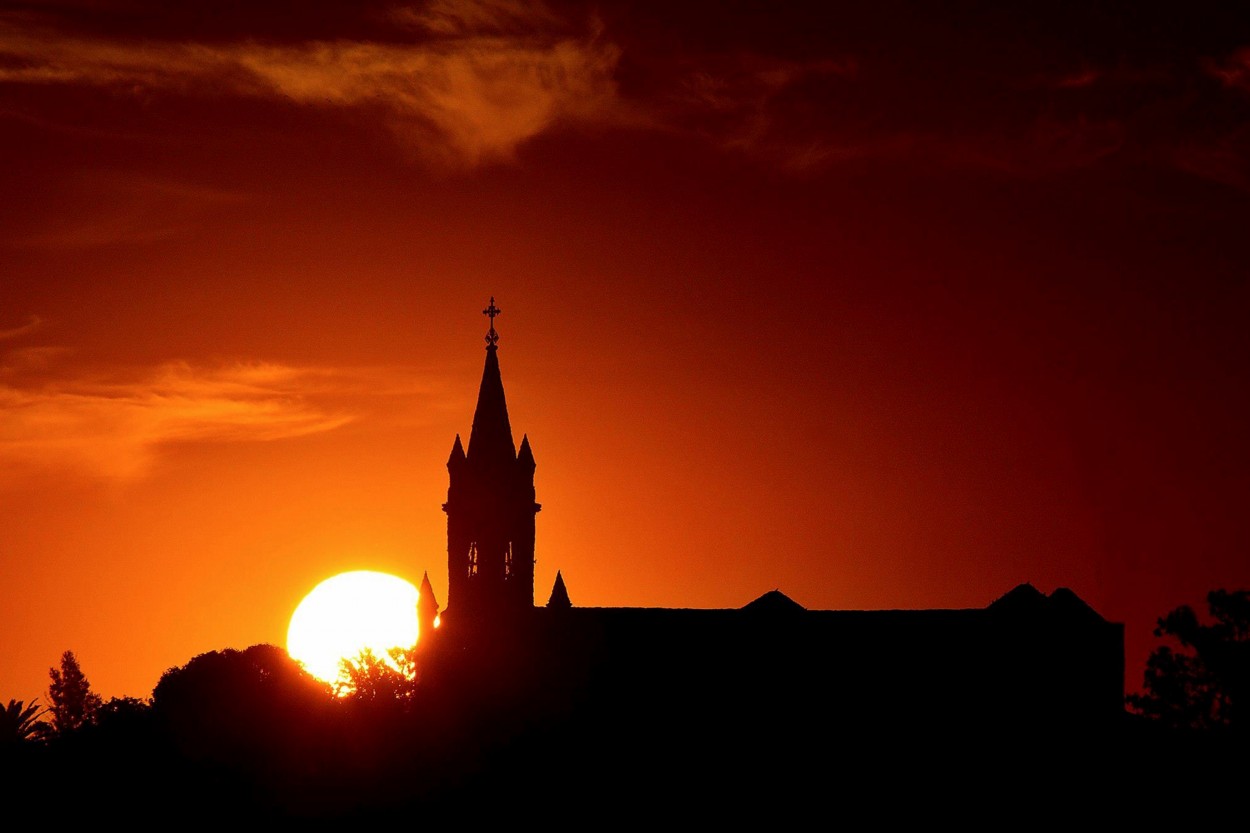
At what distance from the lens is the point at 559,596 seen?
73312 millimetres

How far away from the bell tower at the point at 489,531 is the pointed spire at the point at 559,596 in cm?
569

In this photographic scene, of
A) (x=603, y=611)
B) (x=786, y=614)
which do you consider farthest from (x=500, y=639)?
(x=786, y=614)

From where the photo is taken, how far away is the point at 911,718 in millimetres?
66562

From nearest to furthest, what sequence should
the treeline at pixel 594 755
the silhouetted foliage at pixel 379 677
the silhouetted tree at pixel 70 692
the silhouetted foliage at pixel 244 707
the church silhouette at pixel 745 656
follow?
the treeline at pixel 594 755
the silhouetted foliage at pixel 379 677
the silhouetted foliage at pixel 244 707
the church silhouette at pixel 745 656
the silhouetted tree at pixel 70 692

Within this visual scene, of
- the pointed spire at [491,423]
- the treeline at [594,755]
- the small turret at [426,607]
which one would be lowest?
the treeline at [594,755]

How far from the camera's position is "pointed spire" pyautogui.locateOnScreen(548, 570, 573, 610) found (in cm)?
7238

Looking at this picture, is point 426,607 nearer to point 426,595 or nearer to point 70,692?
point 426,595

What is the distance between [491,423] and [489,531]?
15.3ft

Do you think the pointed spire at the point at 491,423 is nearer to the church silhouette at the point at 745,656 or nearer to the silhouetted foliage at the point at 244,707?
the church silhouette at the point at 745,656

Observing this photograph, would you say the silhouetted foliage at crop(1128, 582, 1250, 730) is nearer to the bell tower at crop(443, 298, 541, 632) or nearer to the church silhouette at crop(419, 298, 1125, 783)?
the church silhouette at crop(419, 298, 1125, 783)

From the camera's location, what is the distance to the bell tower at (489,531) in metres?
65.1

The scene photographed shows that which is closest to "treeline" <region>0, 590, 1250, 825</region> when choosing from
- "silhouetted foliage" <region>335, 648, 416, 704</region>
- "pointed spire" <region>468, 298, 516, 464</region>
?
"silhouetted foliage" <region>335, 648, 416, 704</region>

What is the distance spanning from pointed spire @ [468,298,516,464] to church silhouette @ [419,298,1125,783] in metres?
0.06

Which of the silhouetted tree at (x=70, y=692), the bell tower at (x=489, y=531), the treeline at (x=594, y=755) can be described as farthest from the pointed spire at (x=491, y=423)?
the silhouetted tree at (x=70, y=692)
